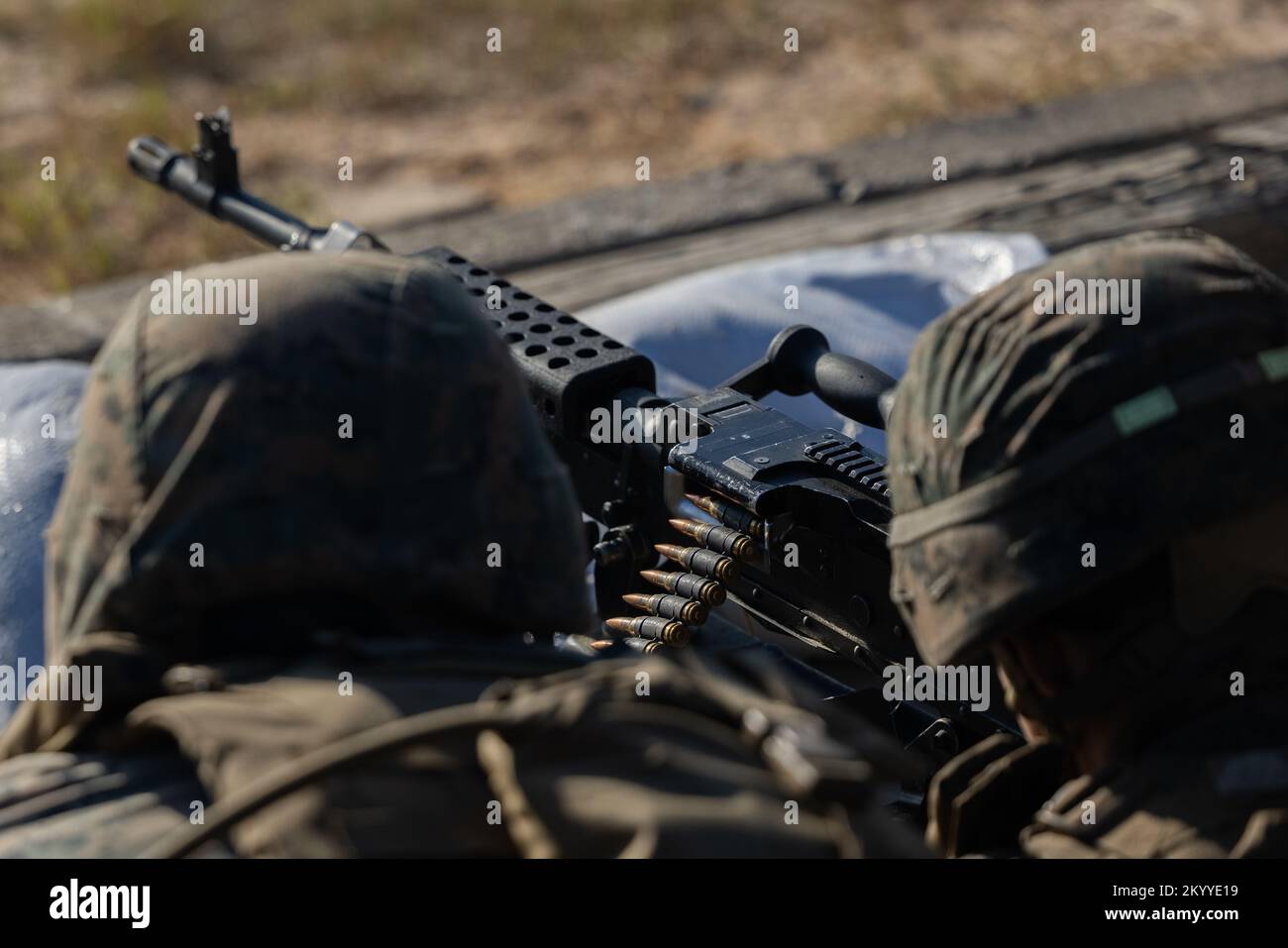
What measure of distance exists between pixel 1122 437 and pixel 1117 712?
0.30 m

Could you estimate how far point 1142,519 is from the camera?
1759 mm

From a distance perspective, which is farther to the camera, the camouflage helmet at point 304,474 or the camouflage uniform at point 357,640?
the camouflage helmet at point 304,474

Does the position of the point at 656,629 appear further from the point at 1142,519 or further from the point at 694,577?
the point at 1142,519

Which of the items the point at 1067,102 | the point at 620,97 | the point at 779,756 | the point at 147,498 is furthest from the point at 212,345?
the point at 620,97

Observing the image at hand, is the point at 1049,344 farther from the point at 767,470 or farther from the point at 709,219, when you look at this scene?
the point at 709,219

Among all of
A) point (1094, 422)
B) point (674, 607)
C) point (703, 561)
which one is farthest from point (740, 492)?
point (1094, 422)

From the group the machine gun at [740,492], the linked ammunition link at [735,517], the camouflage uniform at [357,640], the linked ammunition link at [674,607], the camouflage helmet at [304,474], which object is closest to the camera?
the camouflage uniform at [357,640]

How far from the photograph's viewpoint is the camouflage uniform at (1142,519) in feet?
5.78

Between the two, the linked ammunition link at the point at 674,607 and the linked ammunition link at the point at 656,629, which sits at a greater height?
the linked ammunition link at the point at 674,607

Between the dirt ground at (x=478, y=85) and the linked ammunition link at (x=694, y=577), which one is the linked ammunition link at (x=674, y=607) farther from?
the dirt ground at (x=478, y=85)

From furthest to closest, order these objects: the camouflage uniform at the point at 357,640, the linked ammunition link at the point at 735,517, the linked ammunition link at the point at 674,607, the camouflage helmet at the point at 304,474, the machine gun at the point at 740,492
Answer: the linked ammunition link at the point at 674,607 → the linked ammunition link at the point at 735,517 → the machine gun at the point at 740,492 → the camouflage helmet at the point at 304,474 → the camouflage uniform at the point at 357,640

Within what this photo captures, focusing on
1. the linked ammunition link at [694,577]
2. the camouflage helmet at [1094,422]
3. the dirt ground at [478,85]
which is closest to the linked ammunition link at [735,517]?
the linked ammunition link at [694,577]
